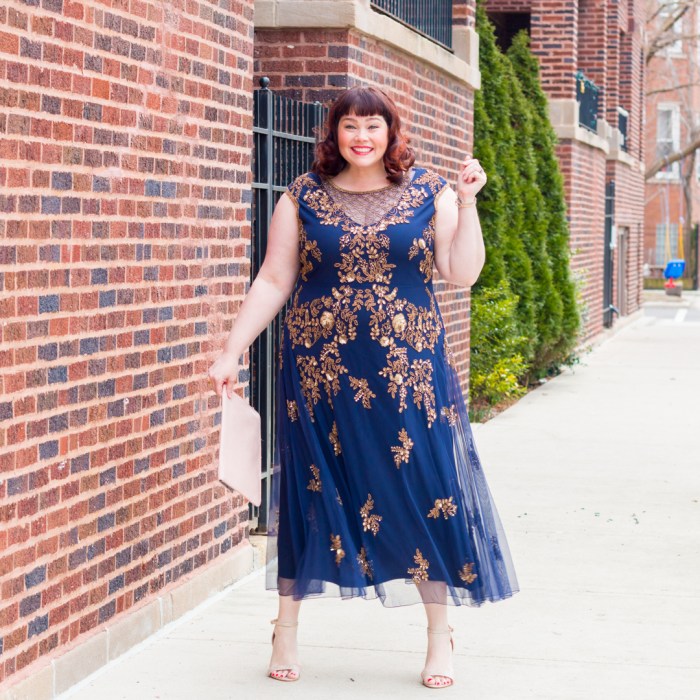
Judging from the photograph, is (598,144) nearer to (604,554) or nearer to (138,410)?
(604,554)

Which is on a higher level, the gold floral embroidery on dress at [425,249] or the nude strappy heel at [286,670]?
the gold floral embroidery on dress at [425,249]

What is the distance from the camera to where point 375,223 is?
15.8 feet

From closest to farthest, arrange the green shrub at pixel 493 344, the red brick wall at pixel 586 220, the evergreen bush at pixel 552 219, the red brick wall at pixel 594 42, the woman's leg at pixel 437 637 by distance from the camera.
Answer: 1. the woman's leg at pixel 437 637
2. the green shrub at pixel 493 344
3. the evergreen bush at pixel 552 219
4. the red brick wall at pixel 586 220
5. the red brick wall at pixel 594 42

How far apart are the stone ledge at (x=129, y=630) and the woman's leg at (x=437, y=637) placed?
3.51ft

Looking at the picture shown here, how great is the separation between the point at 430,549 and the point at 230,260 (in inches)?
74.3

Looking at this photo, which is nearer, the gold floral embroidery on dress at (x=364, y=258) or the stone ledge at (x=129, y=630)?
the stone ledge at (x=129, y=630)

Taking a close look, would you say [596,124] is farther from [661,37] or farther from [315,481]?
[315,481]

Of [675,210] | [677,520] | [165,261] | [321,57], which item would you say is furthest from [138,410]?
[675,210]

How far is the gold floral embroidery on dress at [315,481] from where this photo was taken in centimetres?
486

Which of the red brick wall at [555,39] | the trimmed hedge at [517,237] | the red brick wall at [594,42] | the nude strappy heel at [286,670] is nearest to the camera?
the nude strappy heel at [286,670]

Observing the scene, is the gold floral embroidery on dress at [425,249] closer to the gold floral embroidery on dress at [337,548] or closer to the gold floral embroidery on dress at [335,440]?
the gold floral embroidery on dress at [335,440]

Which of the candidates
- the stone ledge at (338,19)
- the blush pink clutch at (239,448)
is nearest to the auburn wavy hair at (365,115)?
the blush pink clutch at (239,448)

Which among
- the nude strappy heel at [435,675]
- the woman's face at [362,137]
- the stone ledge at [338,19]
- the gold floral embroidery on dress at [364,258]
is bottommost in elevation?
the nude strappy heel at [435,675]

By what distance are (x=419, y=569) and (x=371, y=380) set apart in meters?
0.63
